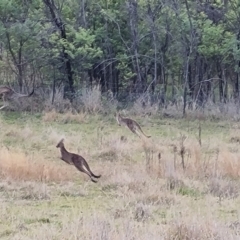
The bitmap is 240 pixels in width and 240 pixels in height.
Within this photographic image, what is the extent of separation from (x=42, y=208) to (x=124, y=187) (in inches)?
53.7

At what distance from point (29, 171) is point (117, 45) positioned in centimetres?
1170

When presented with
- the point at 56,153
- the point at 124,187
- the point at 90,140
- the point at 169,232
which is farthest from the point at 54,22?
the point at 169,232

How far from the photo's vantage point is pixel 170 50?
2017 cm

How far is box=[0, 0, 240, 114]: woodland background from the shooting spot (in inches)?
712

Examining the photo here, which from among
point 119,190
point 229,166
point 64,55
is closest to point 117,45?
point 64,55

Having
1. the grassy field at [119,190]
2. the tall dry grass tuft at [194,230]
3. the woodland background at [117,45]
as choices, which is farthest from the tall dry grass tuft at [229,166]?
the woodland background at [117,45]

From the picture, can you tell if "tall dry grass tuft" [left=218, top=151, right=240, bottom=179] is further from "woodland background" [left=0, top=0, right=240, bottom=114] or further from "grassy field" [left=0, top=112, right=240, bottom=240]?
"woodland background" [left=0, top=0, right=240, bottom=114]

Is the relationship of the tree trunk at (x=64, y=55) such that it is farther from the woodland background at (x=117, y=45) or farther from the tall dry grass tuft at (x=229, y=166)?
the tall dry grass tuft at (x=229, y=166)

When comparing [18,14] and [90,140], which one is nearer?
[90,140]

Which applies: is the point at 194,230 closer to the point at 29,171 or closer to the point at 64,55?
the point at 29,171

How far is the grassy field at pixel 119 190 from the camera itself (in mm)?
5238

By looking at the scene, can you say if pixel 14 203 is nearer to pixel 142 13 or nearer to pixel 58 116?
pixel 58 116

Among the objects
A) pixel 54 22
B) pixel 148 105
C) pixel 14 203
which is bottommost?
pixel 148 105

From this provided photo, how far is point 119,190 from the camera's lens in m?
7.73
